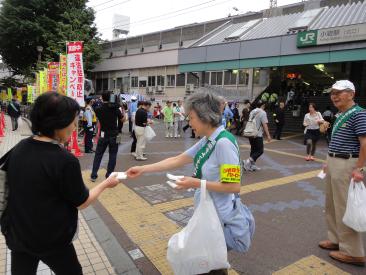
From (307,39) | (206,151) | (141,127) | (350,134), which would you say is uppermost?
(307,39)

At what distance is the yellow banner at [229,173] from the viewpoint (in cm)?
212

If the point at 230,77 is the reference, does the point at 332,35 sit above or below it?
above

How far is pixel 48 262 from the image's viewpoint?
1973 mm

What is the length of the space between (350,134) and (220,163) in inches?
76.6

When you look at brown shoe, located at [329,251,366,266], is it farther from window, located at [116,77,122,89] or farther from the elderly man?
window, located at [116,77,122,89]

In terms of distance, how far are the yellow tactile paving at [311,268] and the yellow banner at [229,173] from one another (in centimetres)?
169

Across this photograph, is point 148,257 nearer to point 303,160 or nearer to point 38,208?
point 38,208

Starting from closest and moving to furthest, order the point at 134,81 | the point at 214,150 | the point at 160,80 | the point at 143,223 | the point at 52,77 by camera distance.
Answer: the point at 214,150 → the point at 143,223 → the point at 52,77 → the point at 160,80 → the point at 134,81

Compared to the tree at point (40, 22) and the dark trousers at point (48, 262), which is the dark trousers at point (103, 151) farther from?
the tree at point (40, 22)

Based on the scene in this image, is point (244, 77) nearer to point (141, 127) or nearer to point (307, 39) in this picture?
point (307, 39)

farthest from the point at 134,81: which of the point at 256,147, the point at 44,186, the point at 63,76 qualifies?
the point at 44,186

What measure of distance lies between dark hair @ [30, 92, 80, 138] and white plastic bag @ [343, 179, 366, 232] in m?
2.89

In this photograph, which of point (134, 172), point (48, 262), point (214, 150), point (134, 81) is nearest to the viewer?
point (48, 262)

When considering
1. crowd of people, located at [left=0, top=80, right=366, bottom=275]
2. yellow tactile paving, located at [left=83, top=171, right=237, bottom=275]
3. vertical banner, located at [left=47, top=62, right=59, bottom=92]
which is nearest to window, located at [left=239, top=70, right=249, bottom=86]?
vertical banner, located at [left=47, top=62, right=59, bottom=92]
